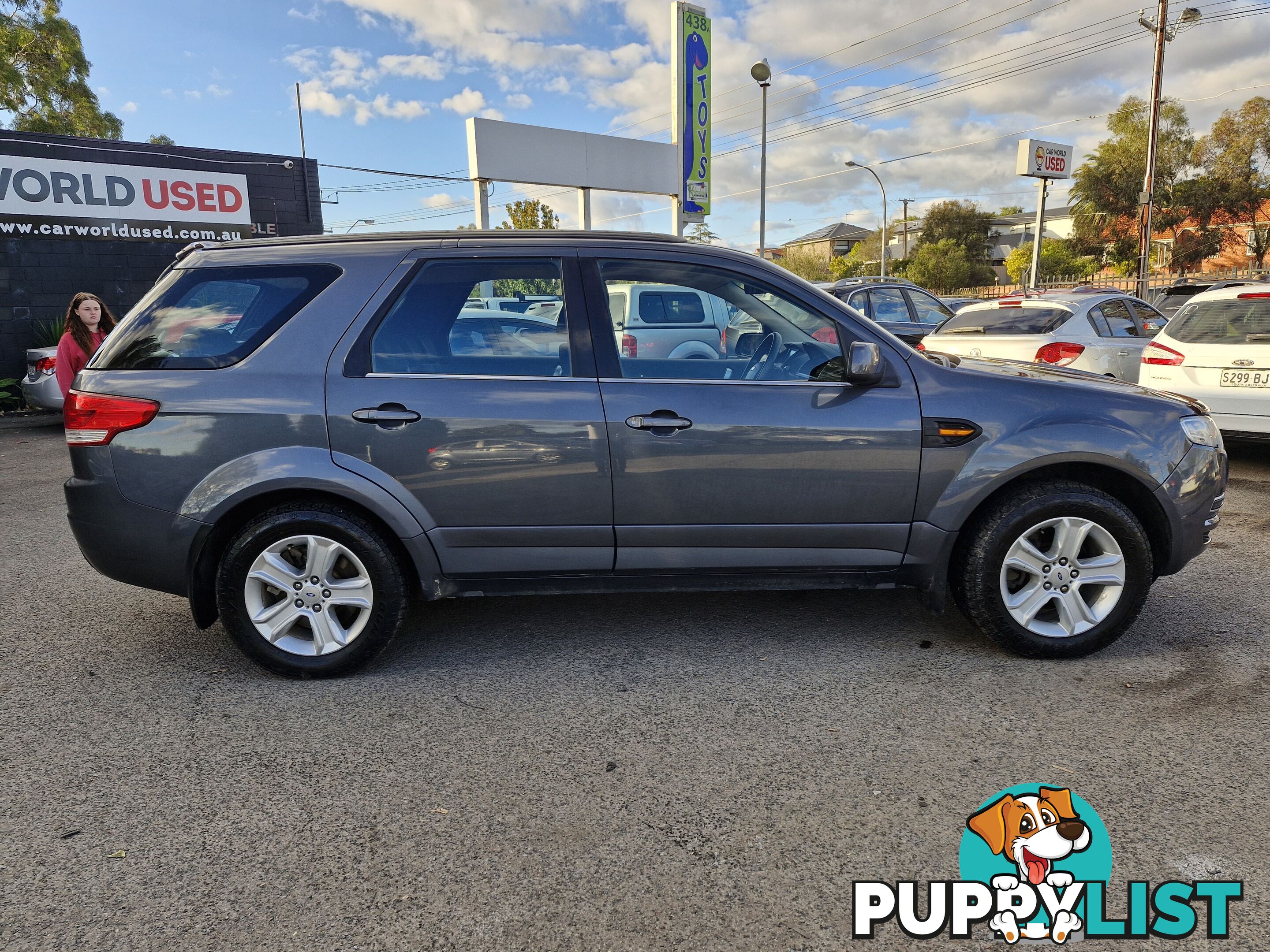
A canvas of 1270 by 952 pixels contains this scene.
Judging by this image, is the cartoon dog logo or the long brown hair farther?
the long brown hair

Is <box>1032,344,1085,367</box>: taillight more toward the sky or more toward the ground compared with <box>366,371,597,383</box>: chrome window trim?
more toward the ground

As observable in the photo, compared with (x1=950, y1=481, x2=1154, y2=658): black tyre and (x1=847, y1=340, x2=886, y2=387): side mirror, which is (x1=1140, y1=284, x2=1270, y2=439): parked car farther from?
(x1=847, y1=340, x2=886, y2=387): side mirror

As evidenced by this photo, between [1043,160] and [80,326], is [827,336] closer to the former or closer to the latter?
[80,326]

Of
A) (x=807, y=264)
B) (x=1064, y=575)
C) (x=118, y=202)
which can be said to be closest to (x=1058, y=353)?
(x=1064, y=575)

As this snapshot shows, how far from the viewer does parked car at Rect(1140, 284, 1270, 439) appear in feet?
21.7

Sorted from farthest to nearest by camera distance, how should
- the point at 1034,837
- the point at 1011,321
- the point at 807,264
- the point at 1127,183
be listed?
1. the point at 807,264
2. the point at 1127,183
3. the point at 1011,321
4. the point at 1034,837

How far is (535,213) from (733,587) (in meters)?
38.5

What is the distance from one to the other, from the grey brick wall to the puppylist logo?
1223 centimetres

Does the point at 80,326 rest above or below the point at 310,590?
above

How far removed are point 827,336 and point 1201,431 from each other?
172 centimetres

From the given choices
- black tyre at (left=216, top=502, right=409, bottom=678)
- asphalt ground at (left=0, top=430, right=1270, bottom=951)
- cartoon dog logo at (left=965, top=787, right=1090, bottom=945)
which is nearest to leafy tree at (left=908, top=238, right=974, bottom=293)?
asphalt ground at (left=0, top=430, right=1270, bottom=951)

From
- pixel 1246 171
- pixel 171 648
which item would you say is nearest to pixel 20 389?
pixel 171 648

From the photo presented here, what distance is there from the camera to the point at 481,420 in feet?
11.3

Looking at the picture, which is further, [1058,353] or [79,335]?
[1058,353]
